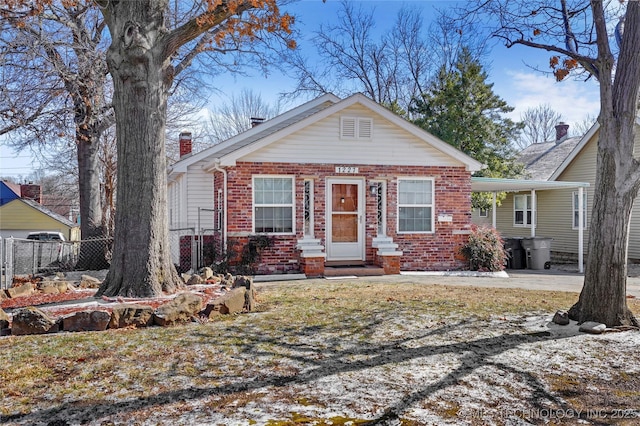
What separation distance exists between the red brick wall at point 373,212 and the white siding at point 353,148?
0.20 m

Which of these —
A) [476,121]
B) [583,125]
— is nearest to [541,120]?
[583,125]

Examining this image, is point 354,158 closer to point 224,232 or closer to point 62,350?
point 224,232

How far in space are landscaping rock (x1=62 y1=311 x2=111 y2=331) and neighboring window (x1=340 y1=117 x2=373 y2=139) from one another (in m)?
8.66

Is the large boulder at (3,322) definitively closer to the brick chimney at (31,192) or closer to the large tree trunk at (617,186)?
the large tree trunk at (617,186)

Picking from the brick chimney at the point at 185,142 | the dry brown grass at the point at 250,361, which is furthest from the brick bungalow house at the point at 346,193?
the dry brown grass at the point at 250,361

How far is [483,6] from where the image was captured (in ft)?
27.3

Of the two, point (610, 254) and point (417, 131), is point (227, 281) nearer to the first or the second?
point (610, 254)

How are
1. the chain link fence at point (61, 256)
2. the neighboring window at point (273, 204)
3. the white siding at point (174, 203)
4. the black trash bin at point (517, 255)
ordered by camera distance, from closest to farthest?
the neighboring window at point (273, 204), the chain link fence at point (61, 256), the black trash bin at point (517, 255), the white siding at point (174, 203)

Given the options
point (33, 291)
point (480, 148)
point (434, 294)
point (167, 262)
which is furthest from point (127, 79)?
point (480, 148)

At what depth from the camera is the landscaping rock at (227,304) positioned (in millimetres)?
6988

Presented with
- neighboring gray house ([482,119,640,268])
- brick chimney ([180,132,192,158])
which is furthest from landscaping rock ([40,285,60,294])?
neighboring gray house ([482,119,640,268])

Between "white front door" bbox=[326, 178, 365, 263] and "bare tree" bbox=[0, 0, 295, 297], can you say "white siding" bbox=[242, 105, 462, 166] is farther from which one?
"bare tree" bbox=[0, 0, 295, 297]

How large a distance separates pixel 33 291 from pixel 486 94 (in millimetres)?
20325

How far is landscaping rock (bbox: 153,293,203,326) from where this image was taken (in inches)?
255
